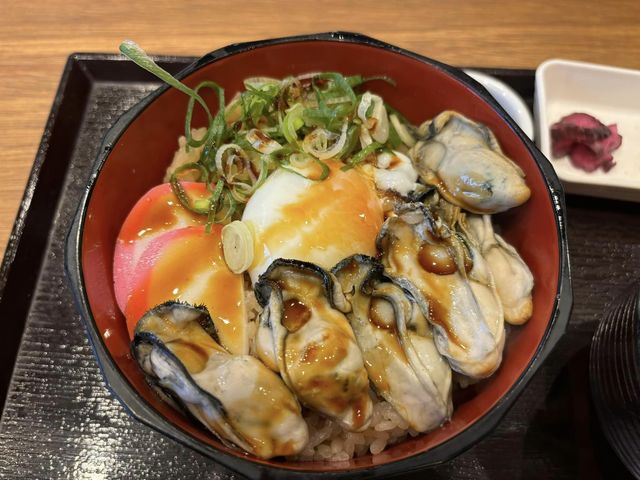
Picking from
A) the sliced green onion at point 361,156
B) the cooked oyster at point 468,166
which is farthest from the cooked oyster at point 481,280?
the sliced green onion at point 361,156

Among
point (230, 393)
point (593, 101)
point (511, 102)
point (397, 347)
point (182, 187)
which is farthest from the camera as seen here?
point (593, 101)

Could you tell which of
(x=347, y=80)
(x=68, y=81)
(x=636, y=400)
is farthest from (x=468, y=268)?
(x=68, y=81)

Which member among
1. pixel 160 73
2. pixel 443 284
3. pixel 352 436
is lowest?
pixel 352 436

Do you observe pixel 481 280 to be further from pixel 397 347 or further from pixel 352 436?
pixel 352 436

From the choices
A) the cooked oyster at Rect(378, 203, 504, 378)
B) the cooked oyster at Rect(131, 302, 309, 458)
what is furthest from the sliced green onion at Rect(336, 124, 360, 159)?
the cooked oyster at Rect(131, 302, 309, 458)

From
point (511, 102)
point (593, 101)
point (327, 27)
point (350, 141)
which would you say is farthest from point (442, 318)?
point (327, 27)

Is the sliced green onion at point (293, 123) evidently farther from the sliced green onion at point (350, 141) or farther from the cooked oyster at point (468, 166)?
the cooked oyster at point (468, 166)

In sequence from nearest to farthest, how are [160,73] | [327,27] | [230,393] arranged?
[230,393] → [160,73] → [327,27]

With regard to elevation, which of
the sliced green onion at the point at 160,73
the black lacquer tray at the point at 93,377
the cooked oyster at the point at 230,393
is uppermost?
the sliced green onion at the point at 160,73
